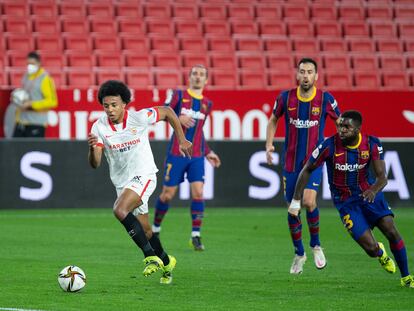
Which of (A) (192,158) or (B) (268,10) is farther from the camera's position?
(B) (268,10)

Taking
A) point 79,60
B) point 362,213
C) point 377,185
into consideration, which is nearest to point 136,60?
point 79,60

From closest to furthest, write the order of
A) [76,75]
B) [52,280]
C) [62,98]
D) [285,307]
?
[285,307] < [52,280] < [62,98] < [76,75]

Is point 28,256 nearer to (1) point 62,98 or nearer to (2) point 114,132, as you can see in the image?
(2) point 114,132

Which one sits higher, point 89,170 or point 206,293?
point 89,170

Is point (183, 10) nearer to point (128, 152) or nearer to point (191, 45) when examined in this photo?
point (191, 45)

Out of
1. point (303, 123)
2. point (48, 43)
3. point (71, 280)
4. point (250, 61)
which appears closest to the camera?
point (71, 280)

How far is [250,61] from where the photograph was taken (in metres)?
21.7

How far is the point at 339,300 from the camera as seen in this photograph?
8172 mm

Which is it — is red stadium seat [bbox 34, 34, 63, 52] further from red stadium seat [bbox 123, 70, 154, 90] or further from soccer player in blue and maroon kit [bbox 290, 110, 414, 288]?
soccer player in blue and maroon kit [bbox 290, 110, 414, 288]

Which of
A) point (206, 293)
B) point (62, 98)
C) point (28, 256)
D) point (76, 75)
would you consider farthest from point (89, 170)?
point (206, 293)

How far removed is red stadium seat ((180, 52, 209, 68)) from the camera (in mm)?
21375

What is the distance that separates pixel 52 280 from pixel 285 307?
7.82 feet

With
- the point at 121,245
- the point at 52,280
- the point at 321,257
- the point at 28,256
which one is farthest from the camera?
the point at 121,245

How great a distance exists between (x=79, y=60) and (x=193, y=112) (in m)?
8.50
